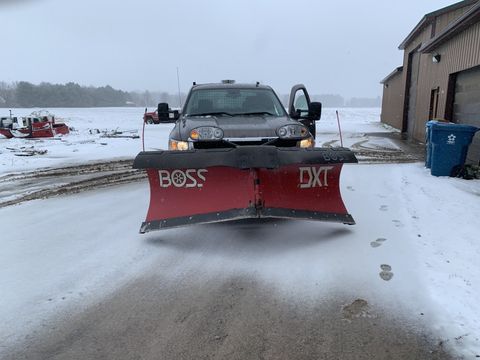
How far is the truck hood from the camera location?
4473 mm

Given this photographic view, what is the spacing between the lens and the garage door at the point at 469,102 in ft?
28.5

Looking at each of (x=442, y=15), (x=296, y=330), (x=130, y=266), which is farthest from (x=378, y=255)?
(x=442, y=15)

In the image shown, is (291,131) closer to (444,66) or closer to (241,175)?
(241,175)

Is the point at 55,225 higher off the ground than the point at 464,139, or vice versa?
the point at 464,139

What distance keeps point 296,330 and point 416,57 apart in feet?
65.3

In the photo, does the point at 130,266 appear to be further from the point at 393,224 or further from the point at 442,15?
the point at 442,15

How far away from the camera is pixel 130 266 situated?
379cm

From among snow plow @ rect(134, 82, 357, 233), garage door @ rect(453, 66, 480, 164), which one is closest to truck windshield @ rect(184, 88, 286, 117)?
snow plow @ rect(134, 82, 357, 233)

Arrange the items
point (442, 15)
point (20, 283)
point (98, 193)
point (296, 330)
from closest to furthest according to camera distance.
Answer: point (296, 330) → point (20, 283) → point (98, 193) → point (442, 15)

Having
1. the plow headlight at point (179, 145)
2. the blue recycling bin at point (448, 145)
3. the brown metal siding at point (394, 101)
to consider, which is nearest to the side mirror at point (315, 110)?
the plow headlight at point (179, 145)

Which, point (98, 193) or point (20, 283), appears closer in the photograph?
point (20, 283)

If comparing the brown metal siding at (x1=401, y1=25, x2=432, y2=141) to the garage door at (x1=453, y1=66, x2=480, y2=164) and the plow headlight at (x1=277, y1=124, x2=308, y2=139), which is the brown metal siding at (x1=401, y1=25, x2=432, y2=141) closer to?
the garage door at (x1=453, y1=66, x2=480, y2=164)

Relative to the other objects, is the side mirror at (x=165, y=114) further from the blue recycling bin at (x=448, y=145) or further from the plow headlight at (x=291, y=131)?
the blue recycling bin at (x=448, y=145)

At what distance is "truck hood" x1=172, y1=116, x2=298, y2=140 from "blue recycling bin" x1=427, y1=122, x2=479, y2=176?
411cm
